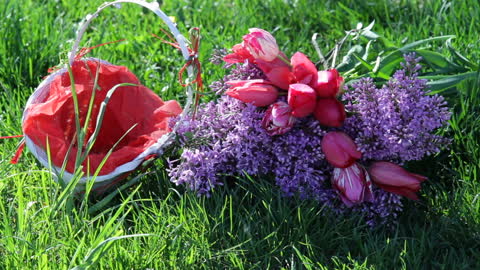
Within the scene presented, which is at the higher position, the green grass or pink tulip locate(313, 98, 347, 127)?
pink tulip locate(313, 98, 347, 127)

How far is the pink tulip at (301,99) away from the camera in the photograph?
6.15 feet

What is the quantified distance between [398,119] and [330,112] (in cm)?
18

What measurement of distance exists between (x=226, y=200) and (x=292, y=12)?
1428mm

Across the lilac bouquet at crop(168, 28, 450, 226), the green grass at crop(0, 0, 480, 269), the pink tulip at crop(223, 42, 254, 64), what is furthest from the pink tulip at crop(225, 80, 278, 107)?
the green grass at crop(0, 0, 480, 269)

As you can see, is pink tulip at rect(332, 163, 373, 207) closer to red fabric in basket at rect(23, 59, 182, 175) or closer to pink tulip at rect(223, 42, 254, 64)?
pink tulip at rect(223, 42, 254, 64)

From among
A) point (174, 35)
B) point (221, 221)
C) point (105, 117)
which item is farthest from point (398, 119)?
point (105, 117)

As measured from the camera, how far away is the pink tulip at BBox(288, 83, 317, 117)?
1.88 meters

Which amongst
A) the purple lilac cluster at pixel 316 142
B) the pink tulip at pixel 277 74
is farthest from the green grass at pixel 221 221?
the pink tulip at pixel 277 74

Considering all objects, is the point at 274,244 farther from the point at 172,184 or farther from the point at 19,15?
the point at 19,15

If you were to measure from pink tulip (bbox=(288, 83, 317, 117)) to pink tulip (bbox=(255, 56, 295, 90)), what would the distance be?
61mm

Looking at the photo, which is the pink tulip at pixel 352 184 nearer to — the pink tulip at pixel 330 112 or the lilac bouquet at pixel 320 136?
the lilac bouquet at pixel 320 136

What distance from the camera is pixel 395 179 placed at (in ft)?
6.32

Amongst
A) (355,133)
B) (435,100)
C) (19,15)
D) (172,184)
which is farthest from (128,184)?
(19,15)

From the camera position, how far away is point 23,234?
5.90 ft
